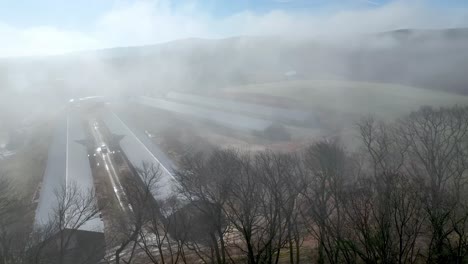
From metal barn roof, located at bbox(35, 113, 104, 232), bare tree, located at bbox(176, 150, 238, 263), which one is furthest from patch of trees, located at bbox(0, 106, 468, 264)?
metal barn roof, located at bbox(35, 113, 104, 232)

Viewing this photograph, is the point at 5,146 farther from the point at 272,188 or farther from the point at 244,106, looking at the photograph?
the point at 272,188

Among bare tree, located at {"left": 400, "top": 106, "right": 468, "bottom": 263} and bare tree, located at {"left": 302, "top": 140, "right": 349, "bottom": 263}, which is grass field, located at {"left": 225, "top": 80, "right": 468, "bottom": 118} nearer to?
bare tree, located at {"left": 400, "top": 106, "right": 468, "bottom": 263}

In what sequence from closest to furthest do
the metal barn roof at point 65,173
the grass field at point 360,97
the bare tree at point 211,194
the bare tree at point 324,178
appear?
the bare tree at point 211,194 → the bare tree at point 324,178 → the metal barn roof at point 65,173 → the grass field at point 360,97

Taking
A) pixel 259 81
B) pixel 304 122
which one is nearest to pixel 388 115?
pixel 304 122

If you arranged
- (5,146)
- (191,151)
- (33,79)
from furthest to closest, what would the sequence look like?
1. (33,79)
2. (5,146)
3. (191,151)

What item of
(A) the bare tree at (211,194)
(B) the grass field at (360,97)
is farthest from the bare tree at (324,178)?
(B) the grass field at (360,97)

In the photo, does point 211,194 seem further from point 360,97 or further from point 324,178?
point 360,97

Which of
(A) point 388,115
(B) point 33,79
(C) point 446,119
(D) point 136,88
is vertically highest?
(B) point 33,79

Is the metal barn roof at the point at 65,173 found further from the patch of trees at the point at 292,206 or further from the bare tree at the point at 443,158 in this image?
the bare tree at the point at 443,158
